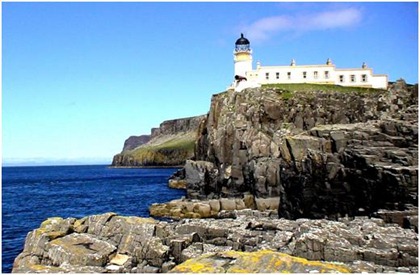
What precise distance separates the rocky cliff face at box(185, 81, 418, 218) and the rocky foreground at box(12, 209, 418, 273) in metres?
9.32

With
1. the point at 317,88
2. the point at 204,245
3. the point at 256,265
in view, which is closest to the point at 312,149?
the point at 204,245

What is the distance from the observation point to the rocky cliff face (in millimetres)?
34031

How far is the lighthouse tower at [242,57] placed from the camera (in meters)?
85.4

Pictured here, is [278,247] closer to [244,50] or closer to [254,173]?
[254,173]

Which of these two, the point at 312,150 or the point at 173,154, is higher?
the point at 173,154

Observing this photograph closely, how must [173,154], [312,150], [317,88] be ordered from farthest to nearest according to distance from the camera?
[173,154] < [317,88] < [312,150]

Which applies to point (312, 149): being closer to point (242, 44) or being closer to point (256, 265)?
point (256, 265)

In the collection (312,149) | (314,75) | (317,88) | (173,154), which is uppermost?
(314,75)

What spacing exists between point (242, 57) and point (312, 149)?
47766 millimetres

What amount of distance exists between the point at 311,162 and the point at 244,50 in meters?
50.5

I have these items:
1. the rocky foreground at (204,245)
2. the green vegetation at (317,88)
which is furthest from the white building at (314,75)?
the rocky foreground at (204,245)

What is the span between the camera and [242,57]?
86438 millimetres

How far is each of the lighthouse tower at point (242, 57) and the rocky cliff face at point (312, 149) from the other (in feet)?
32.3

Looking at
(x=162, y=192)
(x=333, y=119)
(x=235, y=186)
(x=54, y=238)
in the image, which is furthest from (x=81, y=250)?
(x=162, y=192)
